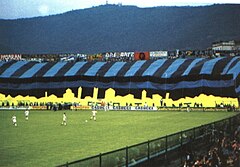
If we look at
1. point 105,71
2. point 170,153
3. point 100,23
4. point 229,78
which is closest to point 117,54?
point 105,71

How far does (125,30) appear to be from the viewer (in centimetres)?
4478

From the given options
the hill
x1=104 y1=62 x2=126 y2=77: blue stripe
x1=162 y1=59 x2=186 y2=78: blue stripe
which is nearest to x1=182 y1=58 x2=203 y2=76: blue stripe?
x1=162 y1=59 x2=186 y2=78: blue stripe

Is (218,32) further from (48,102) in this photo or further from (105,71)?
(48,102)

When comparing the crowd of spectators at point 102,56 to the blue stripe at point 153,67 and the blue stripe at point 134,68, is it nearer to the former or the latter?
the blue stripe at point 134,68

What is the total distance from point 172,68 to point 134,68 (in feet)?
12.0

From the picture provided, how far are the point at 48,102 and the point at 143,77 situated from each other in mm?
8412

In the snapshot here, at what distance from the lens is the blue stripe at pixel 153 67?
37.2 metres

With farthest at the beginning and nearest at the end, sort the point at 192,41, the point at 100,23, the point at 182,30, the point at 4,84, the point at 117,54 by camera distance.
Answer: the point at 117,54 → the point at 192,41 → the point at 182,30 → the point at 100,23 → the point at 4,84

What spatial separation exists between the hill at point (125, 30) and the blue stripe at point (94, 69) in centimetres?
292

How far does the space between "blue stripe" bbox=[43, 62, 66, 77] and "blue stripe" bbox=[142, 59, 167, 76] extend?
7348mm

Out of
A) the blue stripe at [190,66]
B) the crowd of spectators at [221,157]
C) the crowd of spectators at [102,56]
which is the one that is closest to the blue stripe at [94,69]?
the crowd of spectators at [102,56]

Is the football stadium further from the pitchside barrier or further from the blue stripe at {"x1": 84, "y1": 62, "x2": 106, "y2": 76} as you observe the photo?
the pitchside barrier

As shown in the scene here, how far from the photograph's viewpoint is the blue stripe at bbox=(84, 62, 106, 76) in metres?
37.8

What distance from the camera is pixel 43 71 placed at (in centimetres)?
3556
